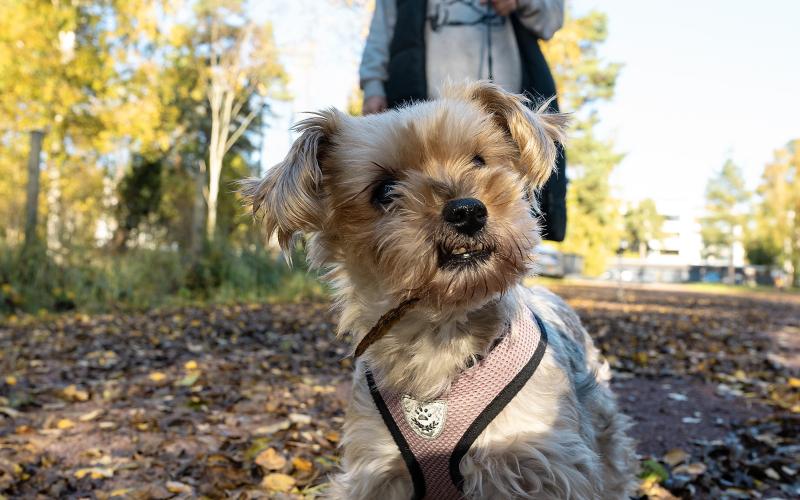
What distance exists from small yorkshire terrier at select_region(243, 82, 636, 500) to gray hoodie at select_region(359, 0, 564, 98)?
4.25 feet

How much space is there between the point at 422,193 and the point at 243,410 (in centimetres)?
320

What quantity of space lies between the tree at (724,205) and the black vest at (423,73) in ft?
Answer: 233

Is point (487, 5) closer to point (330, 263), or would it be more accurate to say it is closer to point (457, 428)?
point (330, 263)

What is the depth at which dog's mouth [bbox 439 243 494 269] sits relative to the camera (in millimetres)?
2049

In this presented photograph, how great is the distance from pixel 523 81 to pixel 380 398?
2240 millimetres

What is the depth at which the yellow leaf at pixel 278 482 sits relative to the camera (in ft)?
10.7

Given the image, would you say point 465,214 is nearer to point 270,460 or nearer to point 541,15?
point 541,15

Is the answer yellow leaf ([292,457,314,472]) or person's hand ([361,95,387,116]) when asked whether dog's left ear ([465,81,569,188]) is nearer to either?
person's hand ([361,95,387,116])

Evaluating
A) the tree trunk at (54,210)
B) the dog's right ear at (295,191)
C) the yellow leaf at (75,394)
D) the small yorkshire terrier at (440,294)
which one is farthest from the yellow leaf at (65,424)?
the tree trunk at (54,210)

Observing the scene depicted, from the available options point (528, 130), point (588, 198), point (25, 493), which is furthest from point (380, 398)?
point (588, 198)

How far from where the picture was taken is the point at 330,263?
2494 millimetres

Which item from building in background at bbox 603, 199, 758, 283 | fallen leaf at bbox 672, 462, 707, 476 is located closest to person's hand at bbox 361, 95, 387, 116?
fallen leaf at bbox 672, 462, 707, 476

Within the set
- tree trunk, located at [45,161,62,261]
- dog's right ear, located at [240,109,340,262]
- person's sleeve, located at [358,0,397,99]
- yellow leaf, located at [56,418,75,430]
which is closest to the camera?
dog's right ear, located at [240,109,340,262]

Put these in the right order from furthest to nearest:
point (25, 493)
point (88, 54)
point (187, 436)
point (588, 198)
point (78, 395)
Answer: point (588, 198)
point (88, 54)
point (78, 395)
point (187, 436)
point (25, 493)
